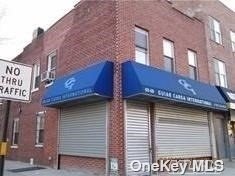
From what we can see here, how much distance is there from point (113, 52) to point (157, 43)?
9.95ft

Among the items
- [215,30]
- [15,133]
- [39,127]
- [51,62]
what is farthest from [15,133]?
[215,30]

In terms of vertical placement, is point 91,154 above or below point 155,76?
below

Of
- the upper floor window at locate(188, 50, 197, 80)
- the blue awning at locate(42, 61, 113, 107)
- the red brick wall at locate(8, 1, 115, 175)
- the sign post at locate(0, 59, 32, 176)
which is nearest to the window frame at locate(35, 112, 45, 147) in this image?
the red brick wall at locate(8, 1, 115, 175)

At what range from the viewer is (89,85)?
1073cm

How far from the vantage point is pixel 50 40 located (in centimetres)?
1705

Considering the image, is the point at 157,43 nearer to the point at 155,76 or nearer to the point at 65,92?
the point at 155,76

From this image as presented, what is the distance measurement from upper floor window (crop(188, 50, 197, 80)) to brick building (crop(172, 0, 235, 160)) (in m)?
1.52

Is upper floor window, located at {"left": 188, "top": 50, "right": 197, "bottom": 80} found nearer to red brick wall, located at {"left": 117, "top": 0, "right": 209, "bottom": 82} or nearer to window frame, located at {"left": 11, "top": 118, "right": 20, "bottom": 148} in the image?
red brick wall, located at {"left": 117, "top": 0, "right": 209, "bottom": 82}

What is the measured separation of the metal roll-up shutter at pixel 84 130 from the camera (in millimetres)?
11250

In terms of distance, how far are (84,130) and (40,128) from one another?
507 centimetres

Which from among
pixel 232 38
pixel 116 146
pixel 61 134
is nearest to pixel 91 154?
pixel 116 146

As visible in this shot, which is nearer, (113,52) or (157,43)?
(113,52)

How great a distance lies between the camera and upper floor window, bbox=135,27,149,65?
12.4 m

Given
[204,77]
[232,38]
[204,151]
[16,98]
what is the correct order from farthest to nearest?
[232,38] < [204,77] < [204,151] < [16,98]
